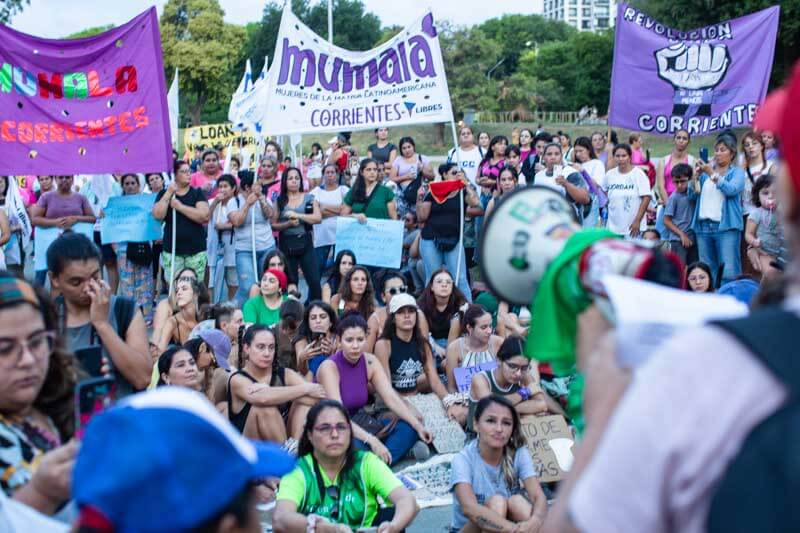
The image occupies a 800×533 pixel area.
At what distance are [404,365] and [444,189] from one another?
10.2 ft

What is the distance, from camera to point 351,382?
7.02 metres

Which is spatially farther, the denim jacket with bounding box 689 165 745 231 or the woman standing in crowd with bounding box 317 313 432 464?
the denim jacket with bounding box 689 165 745 231

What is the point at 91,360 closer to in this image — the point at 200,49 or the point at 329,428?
the point at 329,428

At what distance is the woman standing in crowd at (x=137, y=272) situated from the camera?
10227 millimetres

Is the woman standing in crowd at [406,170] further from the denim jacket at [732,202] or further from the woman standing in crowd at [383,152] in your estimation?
the denim jacket at [732,202]

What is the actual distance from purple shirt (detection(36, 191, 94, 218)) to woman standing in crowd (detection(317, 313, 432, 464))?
4530mm

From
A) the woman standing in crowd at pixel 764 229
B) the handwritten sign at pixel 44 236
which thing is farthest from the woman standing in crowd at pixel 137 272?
the woman standing in crowd at pixel 764 229

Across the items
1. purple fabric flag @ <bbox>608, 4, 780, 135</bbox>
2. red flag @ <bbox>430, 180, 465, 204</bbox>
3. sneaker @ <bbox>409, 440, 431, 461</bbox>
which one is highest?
purple fabric flag @ <bbox>608, 4, 780, 135</bbox>

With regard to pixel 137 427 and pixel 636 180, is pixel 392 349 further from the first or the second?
pixel 137 427


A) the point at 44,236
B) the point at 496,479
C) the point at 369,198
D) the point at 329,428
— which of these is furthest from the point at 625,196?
the point at 329,428

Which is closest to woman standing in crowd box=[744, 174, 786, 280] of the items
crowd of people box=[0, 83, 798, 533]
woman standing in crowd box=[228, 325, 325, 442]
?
crowd of people box=[0, 83, 798, 533]

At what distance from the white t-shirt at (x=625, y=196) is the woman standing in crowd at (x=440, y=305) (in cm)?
278

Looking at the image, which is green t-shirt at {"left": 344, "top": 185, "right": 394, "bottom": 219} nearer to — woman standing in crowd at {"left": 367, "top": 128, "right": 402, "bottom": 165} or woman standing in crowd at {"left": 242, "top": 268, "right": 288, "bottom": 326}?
woman standing in crowd at {"left": 367, "top": 128, "right": 402, "bottom": 165}

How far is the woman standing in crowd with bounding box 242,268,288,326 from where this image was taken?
8.48 metres
